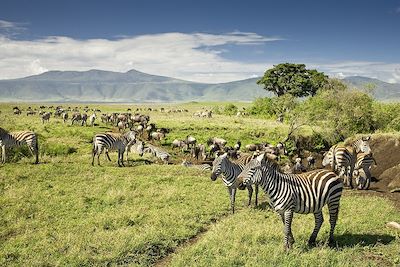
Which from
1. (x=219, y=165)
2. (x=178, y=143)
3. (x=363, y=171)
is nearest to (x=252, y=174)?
(x=219, y=165)

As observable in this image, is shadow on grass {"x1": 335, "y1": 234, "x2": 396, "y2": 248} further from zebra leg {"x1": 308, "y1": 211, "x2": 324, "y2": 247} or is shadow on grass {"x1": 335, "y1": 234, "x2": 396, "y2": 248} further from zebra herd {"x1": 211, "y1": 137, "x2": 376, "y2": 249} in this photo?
zebra leg {"x1": 308, "y1": 211, "x2": 324, "y2": 247}

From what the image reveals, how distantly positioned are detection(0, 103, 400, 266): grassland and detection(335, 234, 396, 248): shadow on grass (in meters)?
0.03

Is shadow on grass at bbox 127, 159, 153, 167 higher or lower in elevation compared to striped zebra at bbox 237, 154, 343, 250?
lower

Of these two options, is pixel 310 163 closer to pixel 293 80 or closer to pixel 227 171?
pixel 227 171

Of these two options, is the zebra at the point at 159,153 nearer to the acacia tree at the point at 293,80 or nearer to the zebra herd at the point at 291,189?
the zebra herd at the point at 291,189

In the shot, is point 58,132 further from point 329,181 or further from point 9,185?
point 329,181

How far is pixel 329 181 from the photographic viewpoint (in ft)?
36.6

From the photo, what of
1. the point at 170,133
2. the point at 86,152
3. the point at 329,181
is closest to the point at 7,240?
the point at 329,181

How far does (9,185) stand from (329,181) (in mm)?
14817

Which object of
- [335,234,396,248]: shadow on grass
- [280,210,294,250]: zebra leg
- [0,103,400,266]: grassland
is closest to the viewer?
[0,103,400,266]: grassland

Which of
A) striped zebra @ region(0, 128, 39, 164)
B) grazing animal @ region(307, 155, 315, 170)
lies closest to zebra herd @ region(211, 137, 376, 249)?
striped zebra @ region(0, 128, 39, 164)

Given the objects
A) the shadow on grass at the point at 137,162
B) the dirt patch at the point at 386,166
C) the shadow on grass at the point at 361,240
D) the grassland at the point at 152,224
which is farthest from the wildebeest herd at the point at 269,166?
the dirt patch at the point at 386,166

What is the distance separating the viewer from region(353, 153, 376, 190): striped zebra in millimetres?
22672

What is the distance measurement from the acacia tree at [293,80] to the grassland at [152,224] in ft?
164
